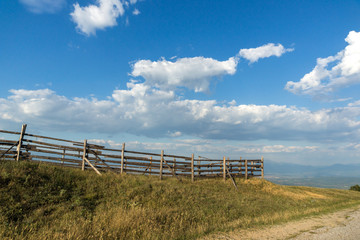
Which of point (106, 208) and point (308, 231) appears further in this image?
point (106, 208)

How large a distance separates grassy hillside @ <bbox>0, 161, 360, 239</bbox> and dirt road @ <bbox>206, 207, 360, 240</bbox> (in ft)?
2.62

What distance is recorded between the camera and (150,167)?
17516 mm

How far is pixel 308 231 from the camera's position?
24.5ft

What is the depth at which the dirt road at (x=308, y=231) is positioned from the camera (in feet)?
22.2

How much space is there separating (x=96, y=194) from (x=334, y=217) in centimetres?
1212

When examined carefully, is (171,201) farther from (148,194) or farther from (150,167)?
(150,167)

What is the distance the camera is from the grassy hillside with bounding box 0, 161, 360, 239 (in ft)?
22.2

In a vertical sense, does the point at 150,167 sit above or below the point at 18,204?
above

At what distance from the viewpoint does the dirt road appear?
6773 mm

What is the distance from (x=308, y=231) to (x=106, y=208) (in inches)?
326

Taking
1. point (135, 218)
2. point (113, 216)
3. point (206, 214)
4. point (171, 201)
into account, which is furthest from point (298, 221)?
point (113, 216)

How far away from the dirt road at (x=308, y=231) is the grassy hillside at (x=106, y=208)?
0.80 m

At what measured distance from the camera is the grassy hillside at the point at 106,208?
22.2 feet

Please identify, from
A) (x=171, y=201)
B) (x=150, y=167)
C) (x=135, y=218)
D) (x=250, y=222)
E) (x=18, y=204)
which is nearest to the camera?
(x=135, y=218)
